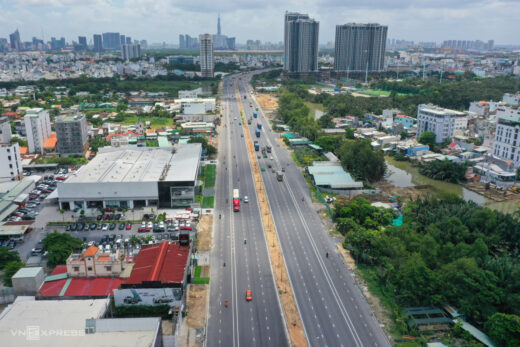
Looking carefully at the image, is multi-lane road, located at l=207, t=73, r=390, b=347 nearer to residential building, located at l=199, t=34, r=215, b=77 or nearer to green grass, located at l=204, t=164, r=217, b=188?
green grass, located at l=204, t=164, r=217, b=188

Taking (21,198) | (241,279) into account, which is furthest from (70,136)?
(241,279)

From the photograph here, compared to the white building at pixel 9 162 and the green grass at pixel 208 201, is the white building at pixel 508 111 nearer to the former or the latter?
the green grass at pixel 208 201

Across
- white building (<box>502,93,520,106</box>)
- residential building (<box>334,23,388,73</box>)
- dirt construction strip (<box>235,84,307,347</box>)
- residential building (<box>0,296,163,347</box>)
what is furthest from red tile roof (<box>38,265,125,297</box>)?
residential building (<box>334,23,388,73</box>)

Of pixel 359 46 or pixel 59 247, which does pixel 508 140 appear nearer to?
pixel 59 247

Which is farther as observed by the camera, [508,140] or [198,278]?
[508,140]

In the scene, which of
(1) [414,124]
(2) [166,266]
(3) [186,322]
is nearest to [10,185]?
(2) [166,266]

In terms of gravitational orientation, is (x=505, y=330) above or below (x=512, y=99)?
below

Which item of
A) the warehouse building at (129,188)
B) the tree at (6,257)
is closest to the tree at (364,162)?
the warehouse building at (129,188)
